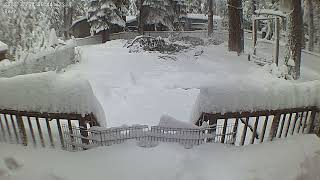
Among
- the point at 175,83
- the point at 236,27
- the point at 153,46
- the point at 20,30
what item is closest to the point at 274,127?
the point at 175,83

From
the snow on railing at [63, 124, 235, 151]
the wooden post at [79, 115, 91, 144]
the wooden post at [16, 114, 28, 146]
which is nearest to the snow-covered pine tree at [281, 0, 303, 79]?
the snow on railing at [63, 124, 235, 151]

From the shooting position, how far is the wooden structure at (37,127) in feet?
15.4

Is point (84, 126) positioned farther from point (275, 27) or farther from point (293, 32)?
point (275, 27)

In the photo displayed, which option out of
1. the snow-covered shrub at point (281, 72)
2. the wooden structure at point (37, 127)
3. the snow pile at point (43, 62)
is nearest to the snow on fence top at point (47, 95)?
the wooden structure at point (37, 127)

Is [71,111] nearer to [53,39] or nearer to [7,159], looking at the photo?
[7,159]

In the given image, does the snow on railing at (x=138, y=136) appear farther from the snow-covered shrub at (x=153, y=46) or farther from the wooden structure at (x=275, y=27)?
the snow-covered shrub at (x=153, y=46)

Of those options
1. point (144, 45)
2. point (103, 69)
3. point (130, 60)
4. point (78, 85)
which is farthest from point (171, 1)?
point (78, 85)

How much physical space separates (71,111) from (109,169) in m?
0.92

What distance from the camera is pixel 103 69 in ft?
47.1

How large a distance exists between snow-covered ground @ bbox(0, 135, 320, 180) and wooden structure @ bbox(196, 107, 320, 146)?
239mm

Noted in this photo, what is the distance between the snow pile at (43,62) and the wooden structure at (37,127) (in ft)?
18.2

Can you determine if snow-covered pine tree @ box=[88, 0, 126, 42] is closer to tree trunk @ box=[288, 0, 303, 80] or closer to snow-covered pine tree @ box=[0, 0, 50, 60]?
snow-covered pine tree @ box=[0, 0, 50, 60]

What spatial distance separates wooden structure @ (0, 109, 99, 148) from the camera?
4.69m

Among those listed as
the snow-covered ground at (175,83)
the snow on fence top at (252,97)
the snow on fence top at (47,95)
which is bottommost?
the snow-covered ground at (175,83)
